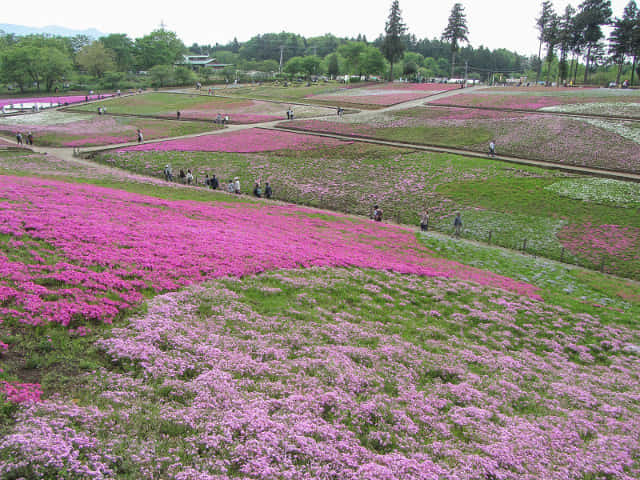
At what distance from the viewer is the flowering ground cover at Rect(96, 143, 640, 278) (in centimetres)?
3478

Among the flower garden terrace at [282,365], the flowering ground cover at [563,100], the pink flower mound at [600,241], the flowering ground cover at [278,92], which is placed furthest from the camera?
the flowering ground cover at [278,92]

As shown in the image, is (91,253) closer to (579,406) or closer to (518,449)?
(518,449)

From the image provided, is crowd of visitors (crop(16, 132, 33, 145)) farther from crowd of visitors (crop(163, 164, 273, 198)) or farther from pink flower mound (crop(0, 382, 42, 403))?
pink flower mound (crop(0, 382, 42, 403))

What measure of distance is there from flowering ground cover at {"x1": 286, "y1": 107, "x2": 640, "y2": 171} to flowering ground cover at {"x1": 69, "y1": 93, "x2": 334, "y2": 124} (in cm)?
1144

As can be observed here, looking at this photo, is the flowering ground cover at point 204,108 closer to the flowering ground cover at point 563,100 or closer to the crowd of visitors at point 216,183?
the flowering ground cover at point 563,100

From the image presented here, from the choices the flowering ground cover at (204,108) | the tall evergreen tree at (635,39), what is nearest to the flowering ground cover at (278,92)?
the flowering ground cover at (204,108)

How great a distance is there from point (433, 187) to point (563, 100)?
158 ft

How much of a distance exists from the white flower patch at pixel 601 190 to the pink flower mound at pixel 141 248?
740 inches

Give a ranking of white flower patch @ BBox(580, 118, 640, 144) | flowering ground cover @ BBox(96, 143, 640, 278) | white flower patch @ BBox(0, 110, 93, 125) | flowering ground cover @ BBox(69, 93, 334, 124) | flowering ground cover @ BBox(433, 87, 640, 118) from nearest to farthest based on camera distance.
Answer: flowering ground cover @ BBox(96, 143, 640, 278)
white flower patch @ BBox(580, 118, 640, 144)
flowering ground cover @ BBox(433, 87, 640, 118)
white flower patch @ BBox(0, 110, 93, 125)
flowering ground cover @ BBox(69, 93, 334, 124)

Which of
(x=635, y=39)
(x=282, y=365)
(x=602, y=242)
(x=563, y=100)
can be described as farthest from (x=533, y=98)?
(x=282, y=365)

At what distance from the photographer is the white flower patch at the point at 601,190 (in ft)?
125

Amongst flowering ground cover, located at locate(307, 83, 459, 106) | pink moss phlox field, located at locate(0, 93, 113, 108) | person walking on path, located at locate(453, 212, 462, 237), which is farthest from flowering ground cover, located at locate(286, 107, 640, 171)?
pink moss phlox field, located at locate(0, 93, 113, 108)

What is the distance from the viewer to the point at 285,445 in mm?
8852

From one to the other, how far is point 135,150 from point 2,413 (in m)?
48.9
